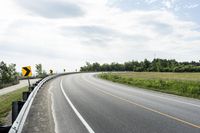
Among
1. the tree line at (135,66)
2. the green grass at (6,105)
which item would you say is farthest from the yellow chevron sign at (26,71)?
the tree line at (135,66)

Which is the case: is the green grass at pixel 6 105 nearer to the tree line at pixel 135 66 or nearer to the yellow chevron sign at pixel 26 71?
the yellow chevron sign at pixel 26 71

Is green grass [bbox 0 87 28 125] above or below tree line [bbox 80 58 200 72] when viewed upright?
below

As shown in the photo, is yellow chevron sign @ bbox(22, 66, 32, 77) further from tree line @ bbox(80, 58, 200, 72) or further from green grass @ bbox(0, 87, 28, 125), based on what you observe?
tree line @ bbox(80, 58, 200, 72)

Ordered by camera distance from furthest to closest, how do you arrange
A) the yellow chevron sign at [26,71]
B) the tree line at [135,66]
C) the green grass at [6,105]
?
the tree line at [135,66]
the yellow chevron sign at [26,71]
the green grass at [6,105]

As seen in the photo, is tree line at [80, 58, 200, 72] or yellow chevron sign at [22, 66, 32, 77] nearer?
yellow chevron sign at [22, 66, 32, 77]

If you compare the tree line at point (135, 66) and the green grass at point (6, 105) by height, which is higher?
the tree line at point (135, 66)

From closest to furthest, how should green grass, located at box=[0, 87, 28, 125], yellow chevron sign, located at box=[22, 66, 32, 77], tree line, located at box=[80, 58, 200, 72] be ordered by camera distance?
green grass, located at box=[0, 87, 28, 125] → yellow chevron sign, located at box=[22, 66, 32, 77] → tree line, located at box=[80, 58, 200, 72]

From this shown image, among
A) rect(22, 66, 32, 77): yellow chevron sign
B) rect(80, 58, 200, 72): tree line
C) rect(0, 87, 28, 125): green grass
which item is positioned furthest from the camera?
rect(80, 58, 200, 72): tree line

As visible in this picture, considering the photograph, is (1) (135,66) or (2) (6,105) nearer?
(2) (6,105)

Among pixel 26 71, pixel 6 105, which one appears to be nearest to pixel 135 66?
pixel 26 71

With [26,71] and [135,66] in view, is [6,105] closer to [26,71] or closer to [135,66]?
[26,71]

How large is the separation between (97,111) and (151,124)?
3.78m

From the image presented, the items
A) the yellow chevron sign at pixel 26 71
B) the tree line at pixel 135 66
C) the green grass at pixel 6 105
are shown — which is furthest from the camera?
the tree line at pixel 135 66

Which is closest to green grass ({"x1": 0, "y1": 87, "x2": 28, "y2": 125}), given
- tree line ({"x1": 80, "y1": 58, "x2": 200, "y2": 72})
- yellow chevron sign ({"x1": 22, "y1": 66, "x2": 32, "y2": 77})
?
yellow chevron sign ({"x1": 22, "y1": 66, "x2": 32, "y2": 77})
